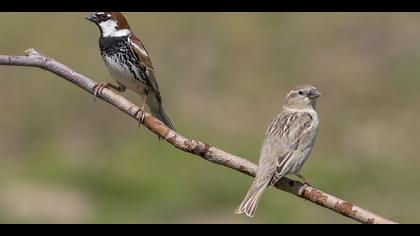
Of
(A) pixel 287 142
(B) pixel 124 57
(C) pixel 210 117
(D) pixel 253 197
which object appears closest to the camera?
(D) pixel 253 197

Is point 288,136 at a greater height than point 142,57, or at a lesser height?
lesser

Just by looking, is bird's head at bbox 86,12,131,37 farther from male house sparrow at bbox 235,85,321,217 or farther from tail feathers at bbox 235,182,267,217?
tail feathers at bbox 235,182,267,217

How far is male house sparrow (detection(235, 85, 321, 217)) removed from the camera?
651 centimetres

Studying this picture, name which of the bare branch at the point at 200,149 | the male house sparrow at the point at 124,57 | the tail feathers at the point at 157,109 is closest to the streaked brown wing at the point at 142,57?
the male house sparrow at the point at 124,57

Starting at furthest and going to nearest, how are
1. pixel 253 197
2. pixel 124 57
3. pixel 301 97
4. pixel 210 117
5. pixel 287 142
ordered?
pixel 210 117
pixel 124 57
pixel 301 97
pixel 287 142
pixel 253 197

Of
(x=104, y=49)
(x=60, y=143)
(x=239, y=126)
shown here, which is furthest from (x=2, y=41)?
(x=104, y=49)

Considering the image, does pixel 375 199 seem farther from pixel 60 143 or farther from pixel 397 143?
pixel 60 143

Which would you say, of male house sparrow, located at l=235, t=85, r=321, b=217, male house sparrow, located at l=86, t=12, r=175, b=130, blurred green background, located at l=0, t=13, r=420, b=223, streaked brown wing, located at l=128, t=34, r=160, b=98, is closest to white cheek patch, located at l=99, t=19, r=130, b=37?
male house sparrow, located at l=86, t=12, r=175, b=130

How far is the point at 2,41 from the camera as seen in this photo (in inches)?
610

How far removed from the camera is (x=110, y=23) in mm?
7355

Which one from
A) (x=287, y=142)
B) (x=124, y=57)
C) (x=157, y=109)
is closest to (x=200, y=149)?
(x=287, y=142)

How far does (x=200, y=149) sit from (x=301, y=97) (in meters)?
1.94

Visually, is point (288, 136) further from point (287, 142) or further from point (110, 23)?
point (110, 23)

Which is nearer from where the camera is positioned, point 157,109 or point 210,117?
point 157,109
